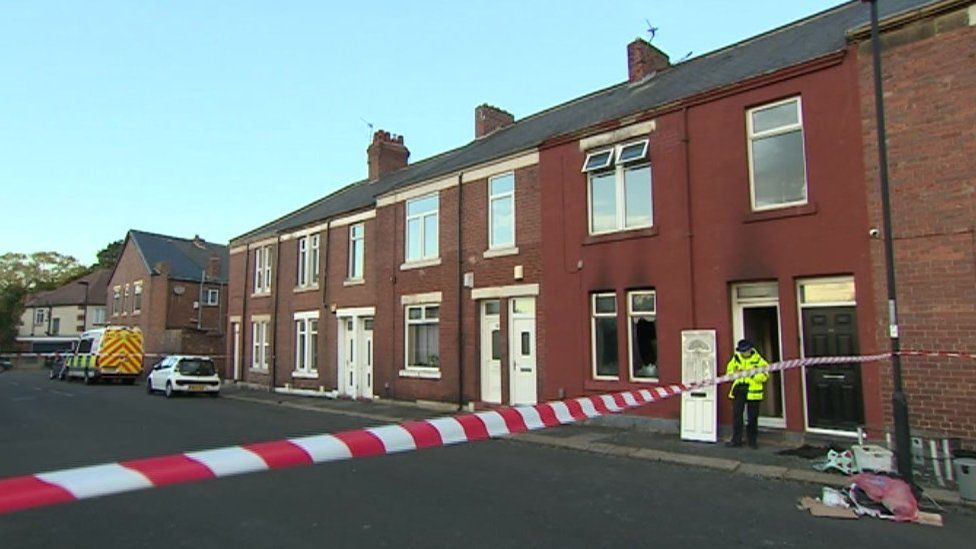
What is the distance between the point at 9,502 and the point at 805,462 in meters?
9.43

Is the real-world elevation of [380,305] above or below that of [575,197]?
below

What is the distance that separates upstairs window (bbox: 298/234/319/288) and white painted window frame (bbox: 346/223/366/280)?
89.3 inches

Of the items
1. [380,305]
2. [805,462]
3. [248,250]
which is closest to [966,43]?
[805,462]

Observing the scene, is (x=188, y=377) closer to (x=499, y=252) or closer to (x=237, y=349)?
(x=237, y=349)

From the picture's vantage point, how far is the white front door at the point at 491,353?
53.6 ft

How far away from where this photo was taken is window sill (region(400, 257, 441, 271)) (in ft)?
60.1

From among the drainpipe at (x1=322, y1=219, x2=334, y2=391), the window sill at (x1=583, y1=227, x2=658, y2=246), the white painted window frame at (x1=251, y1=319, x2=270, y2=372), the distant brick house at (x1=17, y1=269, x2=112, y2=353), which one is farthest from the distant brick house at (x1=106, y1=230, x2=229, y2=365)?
the window sill at (x1=583, y1=227, x2=658, y2=246)

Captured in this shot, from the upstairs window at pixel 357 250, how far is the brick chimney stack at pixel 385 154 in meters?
4.12

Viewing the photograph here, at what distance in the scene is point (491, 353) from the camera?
16.6 m

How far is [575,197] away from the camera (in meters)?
14.8

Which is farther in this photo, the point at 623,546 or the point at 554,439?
the point at 554,439

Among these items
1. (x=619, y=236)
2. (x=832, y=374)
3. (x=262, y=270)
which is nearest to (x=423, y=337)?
(x=619, y=236)

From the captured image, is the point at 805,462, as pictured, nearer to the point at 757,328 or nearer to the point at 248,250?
the point at 757,328

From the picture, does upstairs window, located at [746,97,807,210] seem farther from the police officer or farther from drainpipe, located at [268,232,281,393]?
drainpipe, located at [268,232,281,393]
